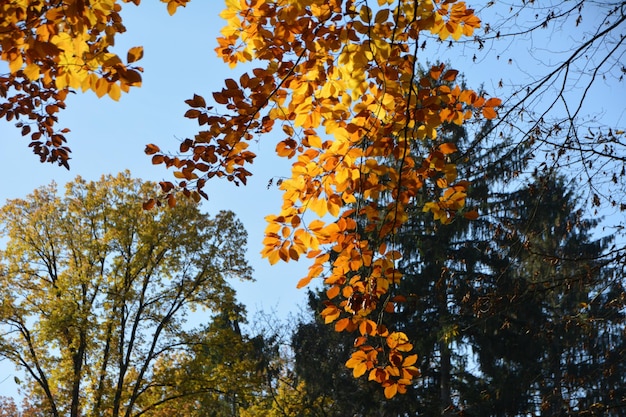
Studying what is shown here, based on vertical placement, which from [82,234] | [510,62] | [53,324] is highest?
[82,234]

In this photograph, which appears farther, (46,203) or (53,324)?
(46,203)

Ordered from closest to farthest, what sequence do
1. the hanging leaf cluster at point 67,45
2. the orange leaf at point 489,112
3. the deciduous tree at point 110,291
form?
the hanging leaf cluster at point 67,45 → the orange leaf at point 489,112 → the deciduous tree at point 110,291

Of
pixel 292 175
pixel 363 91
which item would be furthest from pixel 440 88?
pixel 292 175

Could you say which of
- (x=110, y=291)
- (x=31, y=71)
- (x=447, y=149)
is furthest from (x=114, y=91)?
(x=110, y=291)

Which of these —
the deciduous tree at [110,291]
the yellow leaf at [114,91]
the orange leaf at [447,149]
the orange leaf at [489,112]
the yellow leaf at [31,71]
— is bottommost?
the yellow leaf at [114,91]

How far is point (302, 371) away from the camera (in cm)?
Answer: 1384

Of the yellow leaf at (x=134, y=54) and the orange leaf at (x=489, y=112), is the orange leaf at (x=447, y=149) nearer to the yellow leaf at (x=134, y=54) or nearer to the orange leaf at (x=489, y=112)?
the orange leaf at (x=489, y=112)

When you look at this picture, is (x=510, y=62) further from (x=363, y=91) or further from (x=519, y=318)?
(x=519, y=318)

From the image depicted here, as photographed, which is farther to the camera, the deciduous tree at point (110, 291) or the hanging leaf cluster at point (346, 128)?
the deciduous tree at point (110, 291)

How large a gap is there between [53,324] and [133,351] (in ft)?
6.27

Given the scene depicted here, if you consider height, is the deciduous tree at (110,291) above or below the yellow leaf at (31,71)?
above


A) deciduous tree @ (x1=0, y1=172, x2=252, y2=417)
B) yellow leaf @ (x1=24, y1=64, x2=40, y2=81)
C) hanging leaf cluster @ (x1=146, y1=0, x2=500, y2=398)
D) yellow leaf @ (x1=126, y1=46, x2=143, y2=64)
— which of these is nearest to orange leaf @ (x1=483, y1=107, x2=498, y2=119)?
hanging leaf cluster @ (x1=146, y1=0, x2=500, y2=398)

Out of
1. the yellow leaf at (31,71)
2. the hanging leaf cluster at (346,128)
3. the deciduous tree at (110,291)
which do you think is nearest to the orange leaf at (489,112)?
the hanging leaf cluster at (346,128)

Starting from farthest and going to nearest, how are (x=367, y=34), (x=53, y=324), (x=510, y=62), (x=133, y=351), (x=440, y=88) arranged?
1. (x=133, y=351)
2. (x=53, y=324)
3. (x=510, y=62)
4. (x=440, y=88)
5. (x=367, y=34)
